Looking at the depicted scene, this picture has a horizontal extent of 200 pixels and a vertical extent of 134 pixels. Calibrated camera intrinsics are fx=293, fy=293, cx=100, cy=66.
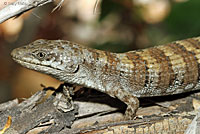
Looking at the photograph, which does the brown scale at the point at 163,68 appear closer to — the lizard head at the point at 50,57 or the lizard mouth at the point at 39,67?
the lizard head at the point at 50,57

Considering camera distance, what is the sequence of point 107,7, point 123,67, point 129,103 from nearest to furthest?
point 129,103 < point 123,67 < point 107,7

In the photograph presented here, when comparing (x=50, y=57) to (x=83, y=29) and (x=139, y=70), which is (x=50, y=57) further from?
(x=83, y=29)

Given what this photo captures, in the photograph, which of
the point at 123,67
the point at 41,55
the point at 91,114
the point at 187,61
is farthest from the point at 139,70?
the point at 41,55

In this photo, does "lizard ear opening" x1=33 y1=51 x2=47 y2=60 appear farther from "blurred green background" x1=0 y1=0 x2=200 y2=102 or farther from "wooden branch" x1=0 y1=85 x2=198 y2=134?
"blurred green background" x1=0 y1=0 x2=200 y2=102

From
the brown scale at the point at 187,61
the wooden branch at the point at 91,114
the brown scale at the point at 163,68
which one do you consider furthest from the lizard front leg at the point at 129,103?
the brown scale at the point at 187,61

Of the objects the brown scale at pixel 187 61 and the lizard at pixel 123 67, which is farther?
the brown scale at pixel 187 61

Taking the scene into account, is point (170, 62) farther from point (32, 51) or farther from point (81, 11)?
point (81, 11)
